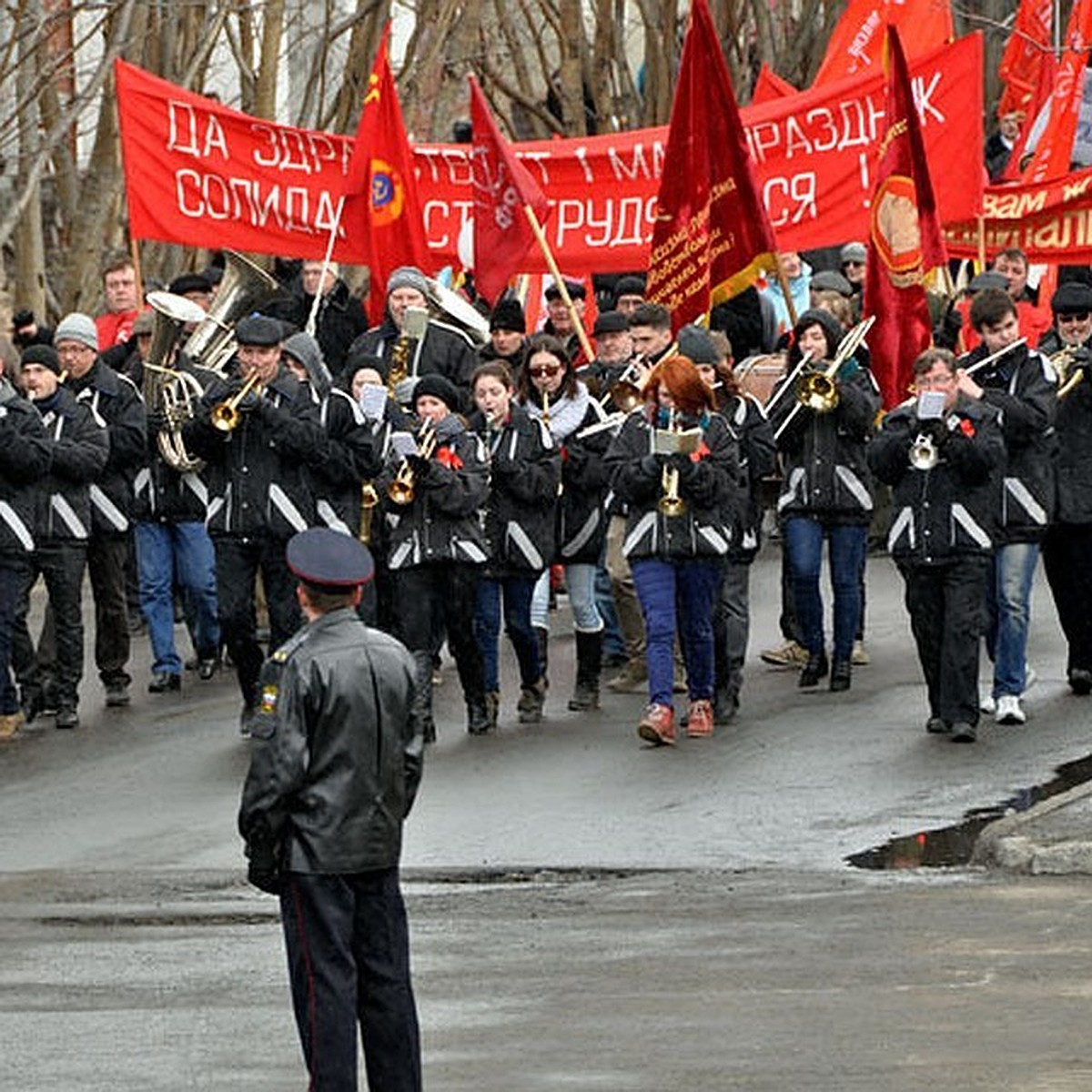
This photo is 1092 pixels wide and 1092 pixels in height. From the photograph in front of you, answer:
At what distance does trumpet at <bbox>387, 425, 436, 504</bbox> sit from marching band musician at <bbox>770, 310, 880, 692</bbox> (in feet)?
6.10

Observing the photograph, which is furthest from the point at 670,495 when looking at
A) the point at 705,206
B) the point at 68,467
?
the point at 68,467

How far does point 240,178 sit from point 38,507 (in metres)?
3.96

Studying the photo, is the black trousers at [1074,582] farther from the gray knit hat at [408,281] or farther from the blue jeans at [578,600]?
the gray knit hat at [408,281]

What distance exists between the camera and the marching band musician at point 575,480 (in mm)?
17000

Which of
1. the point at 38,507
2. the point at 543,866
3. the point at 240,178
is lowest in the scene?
the point at 543,866

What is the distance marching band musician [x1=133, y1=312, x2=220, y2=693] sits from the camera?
17.9 m

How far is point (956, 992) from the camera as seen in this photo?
34.0 feet

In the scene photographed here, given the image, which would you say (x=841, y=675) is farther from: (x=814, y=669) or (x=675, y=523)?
(x=675, y=523)

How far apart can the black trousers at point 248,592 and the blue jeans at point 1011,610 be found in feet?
10.5

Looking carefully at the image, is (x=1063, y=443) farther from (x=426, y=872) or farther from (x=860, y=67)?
(x=860, y=67)

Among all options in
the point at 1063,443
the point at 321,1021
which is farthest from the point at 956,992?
the point at 1063,443

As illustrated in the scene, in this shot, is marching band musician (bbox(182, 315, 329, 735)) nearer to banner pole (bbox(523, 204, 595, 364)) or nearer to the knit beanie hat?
the knit beanie hat

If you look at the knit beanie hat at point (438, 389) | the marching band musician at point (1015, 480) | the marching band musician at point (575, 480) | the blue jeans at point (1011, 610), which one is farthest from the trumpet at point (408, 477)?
the blue jeans at point (1011, 610)

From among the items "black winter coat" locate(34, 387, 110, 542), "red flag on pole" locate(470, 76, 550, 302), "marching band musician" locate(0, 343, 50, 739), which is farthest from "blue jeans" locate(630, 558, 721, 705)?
"red flag on pole" locate(470, 76, 550, 302)
